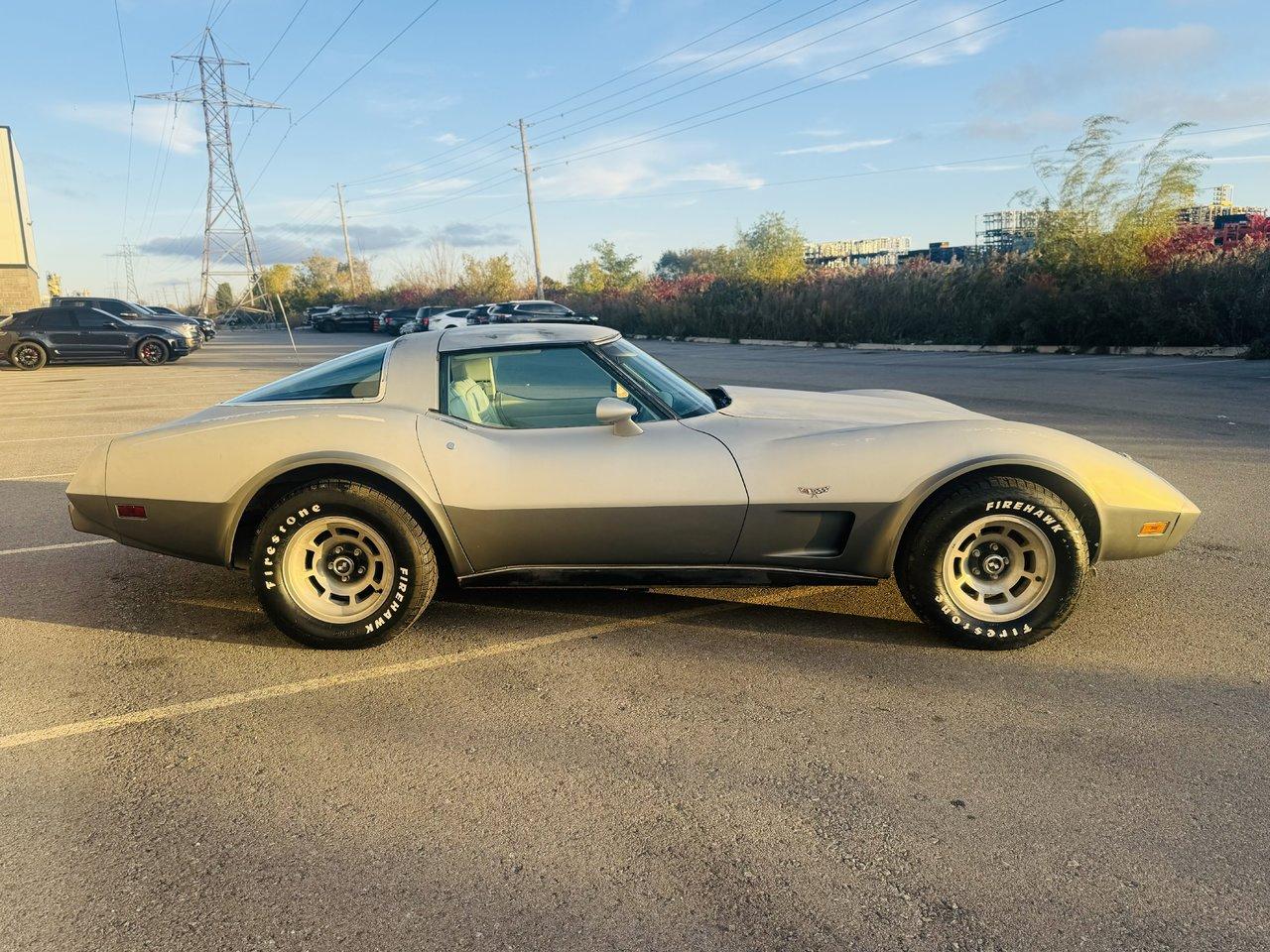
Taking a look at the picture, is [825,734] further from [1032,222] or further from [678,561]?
[1032,222]

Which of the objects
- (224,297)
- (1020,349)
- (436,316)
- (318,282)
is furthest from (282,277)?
(1020,349)

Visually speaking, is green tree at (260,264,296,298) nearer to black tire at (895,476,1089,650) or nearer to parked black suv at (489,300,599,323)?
parked black suv at (489,300,599,323)

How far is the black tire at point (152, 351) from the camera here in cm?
2283

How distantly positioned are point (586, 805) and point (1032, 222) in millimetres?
23936

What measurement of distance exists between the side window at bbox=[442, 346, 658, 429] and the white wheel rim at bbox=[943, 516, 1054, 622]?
56.1 inches

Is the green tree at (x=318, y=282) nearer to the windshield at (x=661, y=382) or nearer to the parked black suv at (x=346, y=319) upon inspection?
the parked black suv at (x=346, y=319)

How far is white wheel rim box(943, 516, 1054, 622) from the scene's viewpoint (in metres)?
3.64

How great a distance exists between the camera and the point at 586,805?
8.83ft

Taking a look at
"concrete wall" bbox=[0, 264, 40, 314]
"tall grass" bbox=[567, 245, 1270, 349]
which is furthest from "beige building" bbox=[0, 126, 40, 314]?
"tall grass" bbox=[567, 245, 1270, 349]

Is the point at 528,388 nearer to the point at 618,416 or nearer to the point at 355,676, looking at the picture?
the point at 618,416

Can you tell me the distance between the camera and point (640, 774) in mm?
2857

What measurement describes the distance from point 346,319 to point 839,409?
49.4m

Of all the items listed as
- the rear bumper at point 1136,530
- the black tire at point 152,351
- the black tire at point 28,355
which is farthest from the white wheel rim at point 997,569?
the black tire at point 28,355

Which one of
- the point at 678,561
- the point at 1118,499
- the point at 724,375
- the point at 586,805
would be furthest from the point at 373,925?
the point at 724,375
